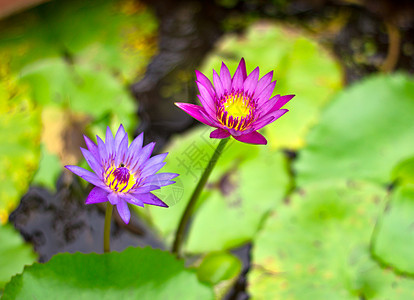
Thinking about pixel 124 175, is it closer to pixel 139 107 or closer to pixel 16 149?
pixel 16 149

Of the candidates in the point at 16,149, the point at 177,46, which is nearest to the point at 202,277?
the point at 16,149

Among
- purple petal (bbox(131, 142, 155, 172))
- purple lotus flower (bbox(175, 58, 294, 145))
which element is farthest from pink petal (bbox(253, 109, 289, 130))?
purple petal (bbox(131, 142, 155, 172))

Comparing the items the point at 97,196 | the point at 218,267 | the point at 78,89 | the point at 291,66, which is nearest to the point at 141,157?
the point at 97,196

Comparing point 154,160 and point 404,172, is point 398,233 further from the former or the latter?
point 154,160

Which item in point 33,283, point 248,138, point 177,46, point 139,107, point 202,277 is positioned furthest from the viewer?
point 177,46

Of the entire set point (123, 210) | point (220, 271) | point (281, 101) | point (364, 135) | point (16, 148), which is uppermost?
point (281, 101)

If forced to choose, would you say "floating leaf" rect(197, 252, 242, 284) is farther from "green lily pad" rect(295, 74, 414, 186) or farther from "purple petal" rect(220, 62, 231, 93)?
"purple petal" rect(220, 62, 231, 93)
